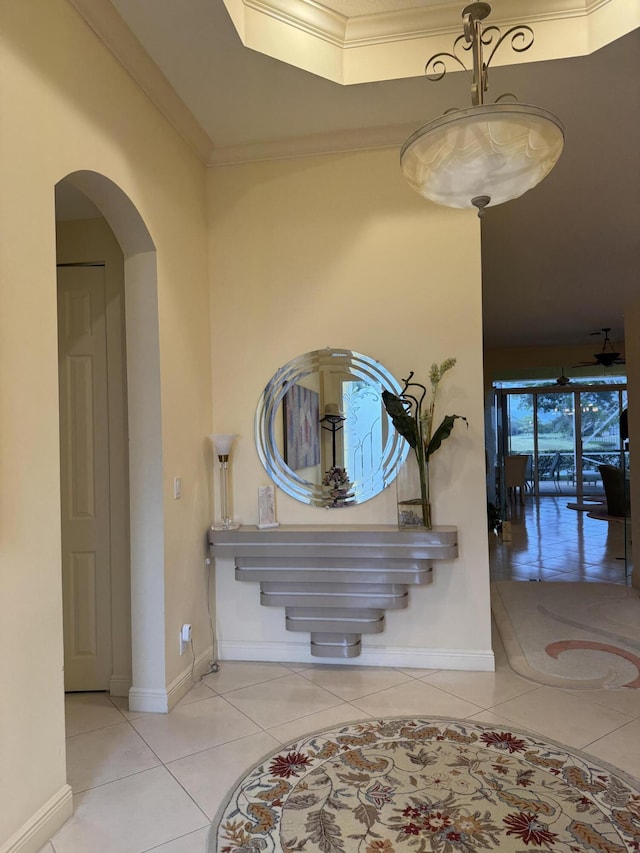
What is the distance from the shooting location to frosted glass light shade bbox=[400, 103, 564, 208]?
1716 millimetres

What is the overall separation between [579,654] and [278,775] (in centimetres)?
221

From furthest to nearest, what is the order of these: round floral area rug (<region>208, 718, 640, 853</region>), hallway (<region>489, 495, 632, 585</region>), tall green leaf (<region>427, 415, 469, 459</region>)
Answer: hallway (<region>489, 495, 632, 585</region>)
tall green leaf (<region>427, 415, 469, 459</region>)
round floral area rug (<region>208, 718, 640, 853</region>)

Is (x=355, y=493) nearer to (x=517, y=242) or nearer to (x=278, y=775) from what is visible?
(x=278, y=775)

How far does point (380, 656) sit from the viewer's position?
3430mm

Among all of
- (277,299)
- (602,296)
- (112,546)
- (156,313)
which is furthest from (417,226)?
(602,296)

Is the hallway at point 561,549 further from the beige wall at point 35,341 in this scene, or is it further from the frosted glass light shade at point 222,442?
the beige wall at point 35,341

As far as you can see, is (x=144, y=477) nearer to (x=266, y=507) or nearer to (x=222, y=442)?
(x=222, y=442)

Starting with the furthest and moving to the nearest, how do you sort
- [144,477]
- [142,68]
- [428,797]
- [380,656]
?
[380,656] < [144,477] < [142,68] < [428,797]

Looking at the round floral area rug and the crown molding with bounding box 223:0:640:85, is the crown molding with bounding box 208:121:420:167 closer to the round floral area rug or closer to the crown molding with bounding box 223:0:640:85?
the crown molding with bounding box 223:0:640:85

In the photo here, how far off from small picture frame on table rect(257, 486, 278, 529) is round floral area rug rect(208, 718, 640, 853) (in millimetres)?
1224

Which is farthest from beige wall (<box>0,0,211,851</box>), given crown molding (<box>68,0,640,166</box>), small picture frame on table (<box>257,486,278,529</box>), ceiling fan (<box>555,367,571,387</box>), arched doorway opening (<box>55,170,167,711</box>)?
ceiling fan (<box>555,367,571,387</box>)

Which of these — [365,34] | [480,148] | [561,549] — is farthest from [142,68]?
[561,549]

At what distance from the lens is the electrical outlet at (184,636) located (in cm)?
312

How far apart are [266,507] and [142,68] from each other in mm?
2358
